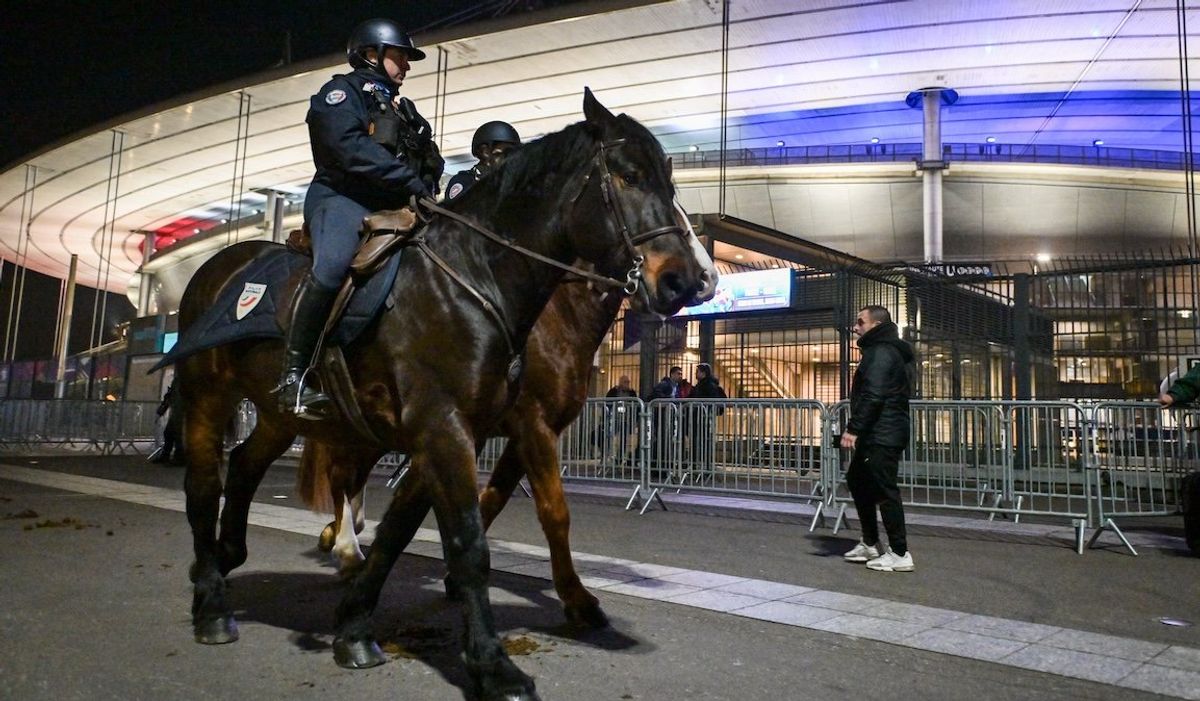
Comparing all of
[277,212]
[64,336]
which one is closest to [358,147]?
[277,212]

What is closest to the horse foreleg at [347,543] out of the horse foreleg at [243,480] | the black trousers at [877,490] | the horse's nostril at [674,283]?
the horse foreleg at [243,480]

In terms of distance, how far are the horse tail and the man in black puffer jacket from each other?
13.1 feet

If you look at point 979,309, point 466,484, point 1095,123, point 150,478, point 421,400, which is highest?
point 1095,123

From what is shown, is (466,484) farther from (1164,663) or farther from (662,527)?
(662,527)

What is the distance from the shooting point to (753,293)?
15922 millimetres

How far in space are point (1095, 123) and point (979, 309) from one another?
66.3ft

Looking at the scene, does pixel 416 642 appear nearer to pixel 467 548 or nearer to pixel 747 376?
pixel 467 548

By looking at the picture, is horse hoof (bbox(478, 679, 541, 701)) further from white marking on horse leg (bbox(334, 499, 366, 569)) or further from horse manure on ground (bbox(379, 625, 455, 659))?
white marking on horse leg (bbox(334, 499, 366, 569))

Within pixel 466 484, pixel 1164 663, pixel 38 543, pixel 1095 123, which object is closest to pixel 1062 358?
pixel 1164 663

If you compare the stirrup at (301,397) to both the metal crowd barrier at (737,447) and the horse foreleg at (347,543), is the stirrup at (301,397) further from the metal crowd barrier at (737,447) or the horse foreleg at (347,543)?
the metal crowd barrier at (737,447)

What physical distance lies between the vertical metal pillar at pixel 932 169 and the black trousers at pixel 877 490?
69.2 ft

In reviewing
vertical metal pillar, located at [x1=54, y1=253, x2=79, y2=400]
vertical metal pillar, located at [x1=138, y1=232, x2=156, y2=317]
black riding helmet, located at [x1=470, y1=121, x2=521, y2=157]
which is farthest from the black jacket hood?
vertical metal pillar, located at [x1=138, y1=232, x2=156, y2=317]

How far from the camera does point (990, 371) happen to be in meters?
15.0

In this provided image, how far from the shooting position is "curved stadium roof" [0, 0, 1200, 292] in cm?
1883
